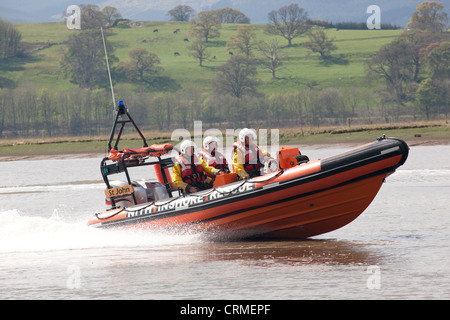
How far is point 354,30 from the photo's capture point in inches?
4087

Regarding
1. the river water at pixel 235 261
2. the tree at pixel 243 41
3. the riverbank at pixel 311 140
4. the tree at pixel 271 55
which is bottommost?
the riverbank at pixel 311 140

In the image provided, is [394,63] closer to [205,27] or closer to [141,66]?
[141,66]

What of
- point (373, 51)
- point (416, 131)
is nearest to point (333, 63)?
point (373, 51)

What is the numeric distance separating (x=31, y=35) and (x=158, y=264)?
100921 millimetres

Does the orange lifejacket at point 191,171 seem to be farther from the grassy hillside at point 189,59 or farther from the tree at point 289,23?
the tree at point 289,23

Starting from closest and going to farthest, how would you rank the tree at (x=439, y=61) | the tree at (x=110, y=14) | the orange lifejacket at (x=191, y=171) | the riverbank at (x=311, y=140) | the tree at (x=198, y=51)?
the orange lifejacket at (x=191, y=171) < the riverbank at (x=311, y=140) < the tree at (x=439, y=61) < the tree at (x=198, y=51) < the tree at (x=110, y=14)

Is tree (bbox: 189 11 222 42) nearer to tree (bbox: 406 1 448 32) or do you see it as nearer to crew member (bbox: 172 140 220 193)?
tree (bbox: 406 1 448 32)

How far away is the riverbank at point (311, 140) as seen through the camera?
103 feet

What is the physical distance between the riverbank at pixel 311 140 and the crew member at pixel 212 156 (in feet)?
67.4

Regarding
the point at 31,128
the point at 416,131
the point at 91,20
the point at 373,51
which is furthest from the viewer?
the point at 91,20

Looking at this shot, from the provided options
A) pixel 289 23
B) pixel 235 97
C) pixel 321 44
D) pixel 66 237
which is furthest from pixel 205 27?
pixel 66 237

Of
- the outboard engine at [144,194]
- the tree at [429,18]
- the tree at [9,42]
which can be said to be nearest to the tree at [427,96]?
the tree at [429,18]

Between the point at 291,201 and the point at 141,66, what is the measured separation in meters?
82.7

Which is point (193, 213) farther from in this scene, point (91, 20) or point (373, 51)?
point (91, 20)
